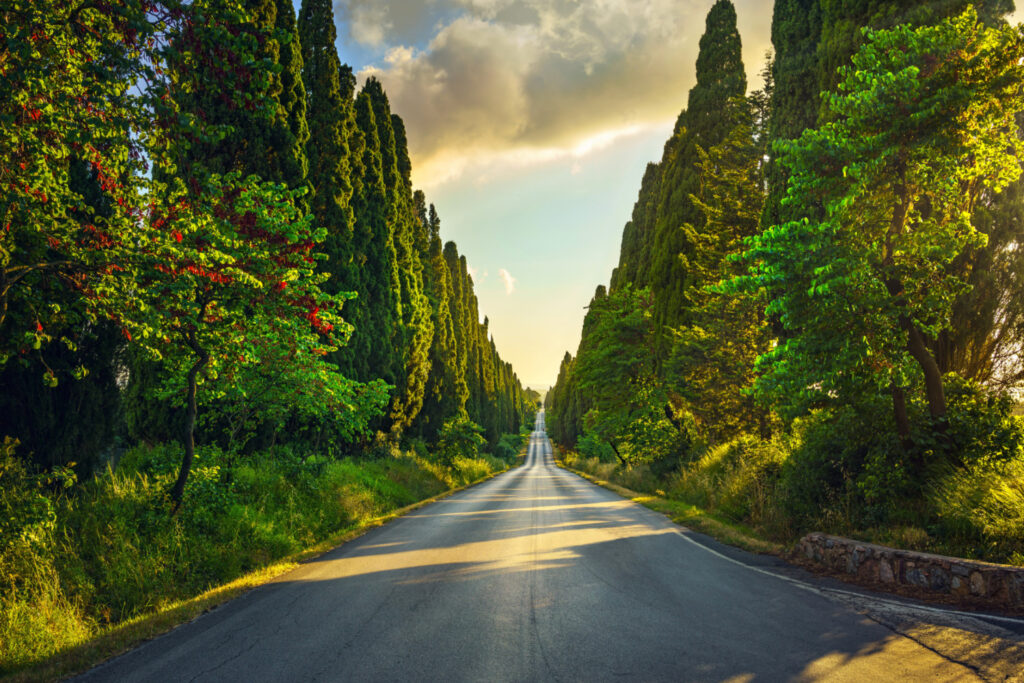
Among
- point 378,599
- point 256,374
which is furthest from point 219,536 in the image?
point 378,599

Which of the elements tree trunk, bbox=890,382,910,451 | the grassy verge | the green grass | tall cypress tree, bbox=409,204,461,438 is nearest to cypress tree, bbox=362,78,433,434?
tall cypress tree, bbox=409,204,461,438

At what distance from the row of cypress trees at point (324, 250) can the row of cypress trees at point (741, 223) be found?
10.4m

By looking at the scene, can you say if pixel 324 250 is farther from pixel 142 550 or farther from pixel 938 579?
pixel 938 579

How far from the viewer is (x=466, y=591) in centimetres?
654

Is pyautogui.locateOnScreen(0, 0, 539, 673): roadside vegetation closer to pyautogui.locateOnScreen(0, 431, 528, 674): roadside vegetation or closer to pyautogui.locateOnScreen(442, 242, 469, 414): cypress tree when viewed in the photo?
pyautogui.locateOnScreen(0, 431, 528, 674): roadside vegetation

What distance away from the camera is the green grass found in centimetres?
494

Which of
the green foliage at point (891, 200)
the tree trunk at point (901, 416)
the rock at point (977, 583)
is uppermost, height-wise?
the green foliage at point (891, 200)

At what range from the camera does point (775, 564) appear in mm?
8445

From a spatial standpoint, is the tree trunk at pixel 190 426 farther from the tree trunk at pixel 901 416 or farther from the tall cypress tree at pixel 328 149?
the tree trunk at pixel 901 416

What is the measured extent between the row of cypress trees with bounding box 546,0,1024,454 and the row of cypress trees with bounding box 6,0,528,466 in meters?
10.4

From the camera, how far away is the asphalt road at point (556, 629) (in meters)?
4.17

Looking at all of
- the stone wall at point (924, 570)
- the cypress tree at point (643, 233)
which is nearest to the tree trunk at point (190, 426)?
the stone wall at point (924, 570)

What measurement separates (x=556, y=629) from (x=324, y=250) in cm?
1473

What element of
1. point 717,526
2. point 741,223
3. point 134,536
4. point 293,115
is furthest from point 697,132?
point 134,536
